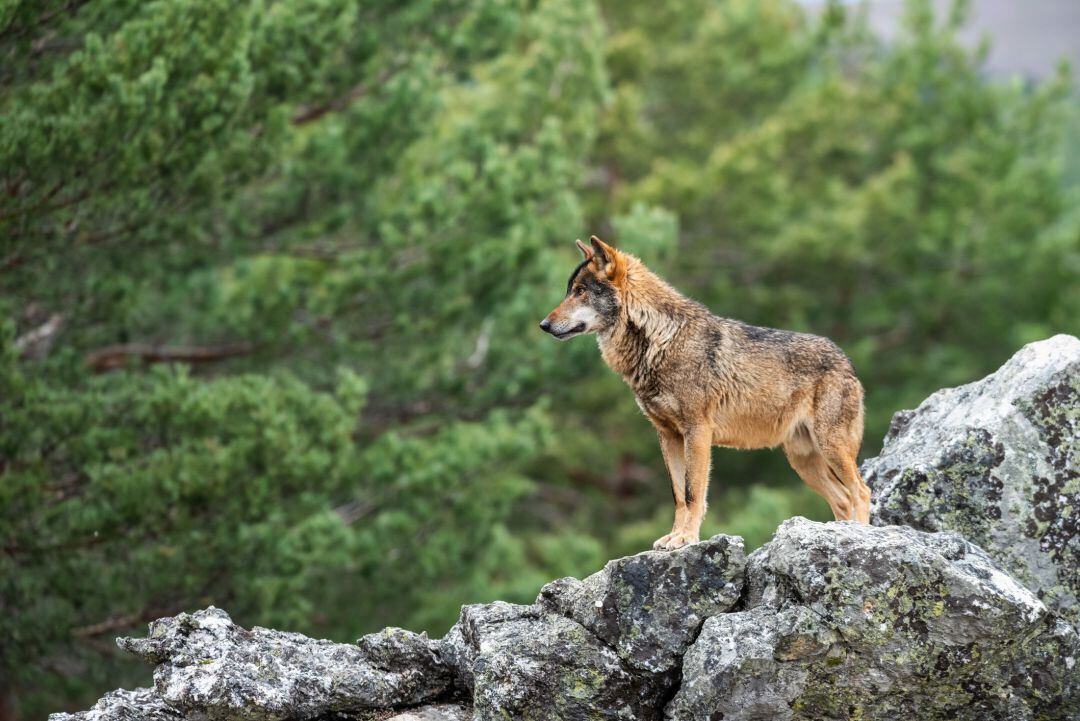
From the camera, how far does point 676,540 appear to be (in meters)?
8.03

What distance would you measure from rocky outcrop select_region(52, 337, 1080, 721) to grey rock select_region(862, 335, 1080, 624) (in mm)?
13

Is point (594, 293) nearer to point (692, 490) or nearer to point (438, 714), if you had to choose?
point (692, 490)

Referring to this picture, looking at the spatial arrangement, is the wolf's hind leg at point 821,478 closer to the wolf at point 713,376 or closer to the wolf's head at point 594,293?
the wolf at point 713,376

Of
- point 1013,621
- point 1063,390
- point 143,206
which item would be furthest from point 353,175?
point 1013,621

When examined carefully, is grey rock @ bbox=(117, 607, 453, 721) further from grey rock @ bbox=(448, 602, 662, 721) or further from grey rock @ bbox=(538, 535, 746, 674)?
grey rock @ bbox=(538, 535, 746, 674)

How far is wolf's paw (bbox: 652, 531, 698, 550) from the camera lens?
7992 mm

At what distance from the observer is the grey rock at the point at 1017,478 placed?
7.89 m

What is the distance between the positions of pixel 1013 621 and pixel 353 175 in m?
12.0

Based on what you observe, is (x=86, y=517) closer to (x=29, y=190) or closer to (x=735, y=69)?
(x=29, y=190)

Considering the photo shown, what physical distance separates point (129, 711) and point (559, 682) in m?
2.61

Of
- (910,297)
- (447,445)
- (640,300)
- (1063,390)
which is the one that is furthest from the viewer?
(910,297)

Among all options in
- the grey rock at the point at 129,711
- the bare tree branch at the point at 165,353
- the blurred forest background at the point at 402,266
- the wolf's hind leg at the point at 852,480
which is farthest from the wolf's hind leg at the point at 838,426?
the bare tree branch at the point at 165,353

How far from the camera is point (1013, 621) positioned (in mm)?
6746

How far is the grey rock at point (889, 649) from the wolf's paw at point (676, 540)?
103 cm
